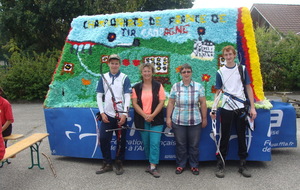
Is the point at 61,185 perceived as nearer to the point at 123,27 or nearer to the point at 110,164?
the point at 110,164

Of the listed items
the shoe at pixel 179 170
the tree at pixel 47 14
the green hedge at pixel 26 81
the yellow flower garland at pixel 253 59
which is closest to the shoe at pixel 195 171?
the shoe at pixel 179 170

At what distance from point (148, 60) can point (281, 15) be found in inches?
815

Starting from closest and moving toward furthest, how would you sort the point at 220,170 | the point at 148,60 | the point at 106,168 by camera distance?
1. the point at 220,170
2. the point at 106,168
3. the point at 148,60

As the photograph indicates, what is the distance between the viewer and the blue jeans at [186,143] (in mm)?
3627

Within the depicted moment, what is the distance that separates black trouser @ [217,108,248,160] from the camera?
3560mm

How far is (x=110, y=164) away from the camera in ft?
12.8

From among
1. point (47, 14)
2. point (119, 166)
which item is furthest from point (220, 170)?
point (47, 14)

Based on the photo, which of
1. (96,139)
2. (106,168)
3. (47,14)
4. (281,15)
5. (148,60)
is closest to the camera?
(106,168)

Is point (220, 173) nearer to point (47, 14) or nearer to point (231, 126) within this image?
point (231, 126)

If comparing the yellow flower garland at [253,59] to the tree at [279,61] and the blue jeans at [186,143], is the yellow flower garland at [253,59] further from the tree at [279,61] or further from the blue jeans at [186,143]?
the tree at [279,61]

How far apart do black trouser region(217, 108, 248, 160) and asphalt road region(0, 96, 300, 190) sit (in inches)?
13.2

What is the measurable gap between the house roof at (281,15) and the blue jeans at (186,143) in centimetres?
1851

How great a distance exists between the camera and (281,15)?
2130 centimetres

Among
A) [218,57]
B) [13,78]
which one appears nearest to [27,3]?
[13,78]
